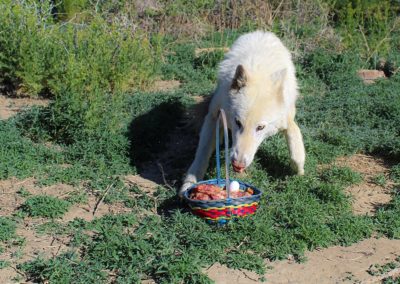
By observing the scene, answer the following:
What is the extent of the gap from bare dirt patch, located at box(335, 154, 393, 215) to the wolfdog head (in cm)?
111

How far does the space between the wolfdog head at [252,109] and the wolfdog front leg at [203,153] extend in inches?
18.9

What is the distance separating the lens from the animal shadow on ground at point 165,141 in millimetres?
5820

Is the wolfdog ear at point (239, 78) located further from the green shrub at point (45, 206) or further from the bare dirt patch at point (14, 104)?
the bare dirt patch at point (14, 104)

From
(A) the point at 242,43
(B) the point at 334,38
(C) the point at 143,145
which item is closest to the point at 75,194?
(C) the point at 143,145

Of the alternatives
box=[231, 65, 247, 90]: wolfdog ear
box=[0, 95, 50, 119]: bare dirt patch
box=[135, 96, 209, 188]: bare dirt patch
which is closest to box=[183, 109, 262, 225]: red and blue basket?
box=[231, 65, 247, 90]: wolfdog ear

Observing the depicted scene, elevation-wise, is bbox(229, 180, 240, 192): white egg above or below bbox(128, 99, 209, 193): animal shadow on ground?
above

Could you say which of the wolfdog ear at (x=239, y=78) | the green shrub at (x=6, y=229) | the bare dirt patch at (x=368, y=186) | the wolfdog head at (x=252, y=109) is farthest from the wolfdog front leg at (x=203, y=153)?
the green shrub at (x=6, y=229)

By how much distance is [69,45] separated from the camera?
7.38 metres

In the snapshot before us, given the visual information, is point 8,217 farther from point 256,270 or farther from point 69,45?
point 69,45

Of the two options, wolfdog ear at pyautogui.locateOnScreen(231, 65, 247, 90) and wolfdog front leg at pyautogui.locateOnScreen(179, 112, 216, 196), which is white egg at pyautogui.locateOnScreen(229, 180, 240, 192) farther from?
wolfdog ear at pyautogui.locateOnScreen(231, 65, 247, 90)

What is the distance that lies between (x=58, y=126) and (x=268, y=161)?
227 centimetres

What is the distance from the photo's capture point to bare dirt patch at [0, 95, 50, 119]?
274 inches

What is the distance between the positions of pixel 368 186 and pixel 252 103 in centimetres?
164

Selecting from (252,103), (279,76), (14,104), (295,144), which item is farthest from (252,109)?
(14,104)
